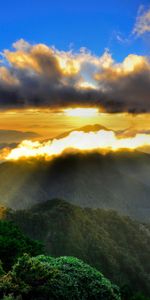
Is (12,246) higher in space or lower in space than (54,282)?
lower

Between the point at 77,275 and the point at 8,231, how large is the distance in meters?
33.1

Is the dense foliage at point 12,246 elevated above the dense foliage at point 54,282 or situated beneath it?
situated beneath

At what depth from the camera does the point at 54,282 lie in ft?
86.2

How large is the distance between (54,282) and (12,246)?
1039 inches

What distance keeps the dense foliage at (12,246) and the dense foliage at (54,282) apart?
20.9 m

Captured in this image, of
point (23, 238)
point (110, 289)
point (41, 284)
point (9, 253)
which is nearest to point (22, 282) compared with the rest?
point (41, 284)

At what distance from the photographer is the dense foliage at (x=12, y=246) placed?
49.9 metres

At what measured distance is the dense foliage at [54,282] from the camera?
84.2 ft

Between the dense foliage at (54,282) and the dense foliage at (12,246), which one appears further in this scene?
the dense foliage at (12,246)

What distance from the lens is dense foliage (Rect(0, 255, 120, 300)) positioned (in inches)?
1011

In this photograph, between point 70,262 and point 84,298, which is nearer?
point 84,298

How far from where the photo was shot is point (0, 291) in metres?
25.4

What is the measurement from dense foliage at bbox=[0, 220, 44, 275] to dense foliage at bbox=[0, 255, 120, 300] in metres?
20.9

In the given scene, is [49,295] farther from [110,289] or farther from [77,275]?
[110,289]
